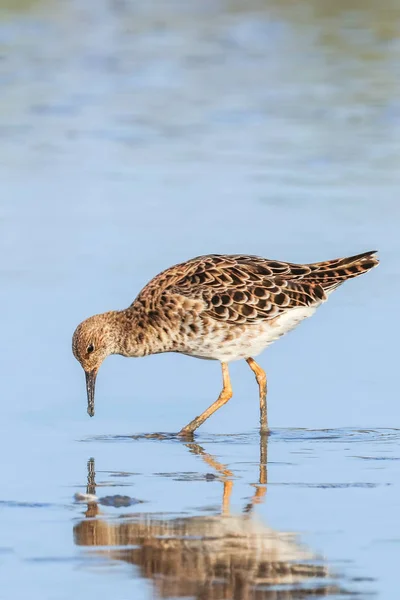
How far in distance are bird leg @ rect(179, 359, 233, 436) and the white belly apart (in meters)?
0.12

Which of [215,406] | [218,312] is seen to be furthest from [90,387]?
[218,312]

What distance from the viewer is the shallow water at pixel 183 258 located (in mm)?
8219

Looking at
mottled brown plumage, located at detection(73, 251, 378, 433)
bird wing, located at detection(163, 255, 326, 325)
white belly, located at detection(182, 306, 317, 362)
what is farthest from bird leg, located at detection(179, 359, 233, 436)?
bird wing, located at detection(163, 255, 326, 325)

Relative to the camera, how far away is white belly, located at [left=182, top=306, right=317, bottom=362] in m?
11.7

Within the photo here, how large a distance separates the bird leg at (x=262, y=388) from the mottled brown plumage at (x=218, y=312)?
0.01 m

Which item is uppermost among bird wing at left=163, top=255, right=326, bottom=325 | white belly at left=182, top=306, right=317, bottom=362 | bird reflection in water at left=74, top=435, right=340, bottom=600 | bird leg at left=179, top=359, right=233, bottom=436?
bird wing at left=163, top=255, right=326, bottom=325

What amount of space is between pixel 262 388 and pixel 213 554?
354 cm

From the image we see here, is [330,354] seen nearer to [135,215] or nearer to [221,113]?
[135,215]

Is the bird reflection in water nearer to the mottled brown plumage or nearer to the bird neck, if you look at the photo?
the mottled brown plumage

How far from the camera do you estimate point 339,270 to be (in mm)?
12117

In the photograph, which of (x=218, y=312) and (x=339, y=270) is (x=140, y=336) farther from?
(x=339, y=270)

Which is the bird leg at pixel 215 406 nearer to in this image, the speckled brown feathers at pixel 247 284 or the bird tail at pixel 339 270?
the speckled brown feathers at pixel 247 284

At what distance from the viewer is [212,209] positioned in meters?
16.1

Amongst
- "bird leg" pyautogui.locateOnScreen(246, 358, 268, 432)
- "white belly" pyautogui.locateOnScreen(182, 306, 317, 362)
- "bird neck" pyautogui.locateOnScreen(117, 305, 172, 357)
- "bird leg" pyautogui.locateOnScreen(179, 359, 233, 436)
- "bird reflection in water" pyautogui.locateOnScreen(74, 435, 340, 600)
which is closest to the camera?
"bird reflection in water" pyautogui.locateOnScreen(74, 435, 340, 600)
